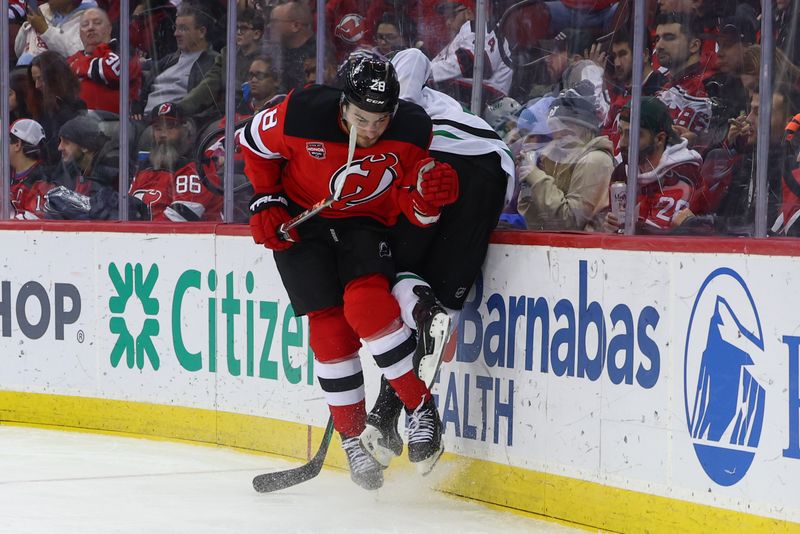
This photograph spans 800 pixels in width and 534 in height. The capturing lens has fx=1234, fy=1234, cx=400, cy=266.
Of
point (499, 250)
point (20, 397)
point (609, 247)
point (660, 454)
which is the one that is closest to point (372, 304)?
point (499, 250)

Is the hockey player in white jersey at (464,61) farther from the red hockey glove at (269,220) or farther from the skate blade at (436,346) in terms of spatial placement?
the skate blade at (436,346)

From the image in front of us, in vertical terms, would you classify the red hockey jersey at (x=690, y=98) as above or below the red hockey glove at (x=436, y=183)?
above

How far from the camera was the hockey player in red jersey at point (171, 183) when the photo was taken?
5.15m

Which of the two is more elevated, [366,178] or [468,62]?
[468,62]

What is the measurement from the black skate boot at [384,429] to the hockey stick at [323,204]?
57 centimetres

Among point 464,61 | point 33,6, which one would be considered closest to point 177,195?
point 33,6

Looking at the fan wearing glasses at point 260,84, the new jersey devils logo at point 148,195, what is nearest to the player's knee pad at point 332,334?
the fan wearing glasses at point 260,84

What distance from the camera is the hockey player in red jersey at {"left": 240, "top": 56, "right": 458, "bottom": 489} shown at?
145 inches

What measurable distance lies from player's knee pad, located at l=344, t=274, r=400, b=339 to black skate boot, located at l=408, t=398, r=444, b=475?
272mm

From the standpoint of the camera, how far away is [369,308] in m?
3.68

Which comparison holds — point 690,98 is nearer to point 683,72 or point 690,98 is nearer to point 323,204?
point 683,72

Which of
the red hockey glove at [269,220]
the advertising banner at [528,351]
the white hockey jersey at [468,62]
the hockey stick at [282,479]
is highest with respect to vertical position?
the white hockey jersey at [468,62]

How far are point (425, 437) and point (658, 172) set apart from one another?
1.03m

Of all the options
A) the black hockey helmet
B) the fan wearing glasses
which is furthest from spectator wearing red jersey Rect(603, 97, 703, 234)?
the fan wearing glasses
